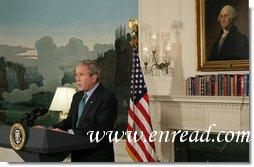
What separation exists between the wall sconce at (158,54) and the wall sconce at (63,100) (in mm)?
749

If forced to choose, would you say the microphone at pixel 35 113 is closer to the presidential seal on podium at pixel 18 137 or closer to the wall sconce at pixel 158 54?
the presidential seal on podium at pixel 18 137

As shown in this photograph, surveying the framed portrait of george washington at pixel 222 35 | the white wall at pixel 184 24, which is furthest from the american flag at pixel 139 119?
the framed portrait of george washington at pixel 222 35

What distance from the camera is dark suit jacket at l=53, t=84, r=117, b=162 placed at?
3.88 m

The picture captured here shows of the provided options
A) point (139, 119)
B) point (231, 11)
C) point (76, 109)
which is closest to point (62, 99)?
point (76, 109)

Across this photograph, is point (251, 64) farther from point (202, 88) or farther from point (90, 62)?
point (90, 62)

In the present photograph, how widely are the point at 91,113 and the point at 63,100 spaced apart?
44 centimetres

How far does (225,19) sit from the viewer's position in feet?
12.6

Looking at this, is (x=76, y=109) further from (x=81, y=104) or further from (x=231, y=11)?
(x=231, y=11)

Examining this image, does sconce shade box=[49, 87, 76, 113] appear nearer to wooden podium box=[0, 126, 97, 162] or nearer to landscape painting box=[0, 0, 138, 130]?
landscape painting box=[0, 0, 138, 130]

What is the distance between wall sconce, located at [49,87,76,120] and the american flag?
0.59m

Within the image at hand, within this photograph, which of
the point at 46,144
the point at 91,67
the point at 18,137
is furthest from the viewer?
the point at 91,67

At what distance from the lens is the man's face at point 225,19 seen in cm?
381

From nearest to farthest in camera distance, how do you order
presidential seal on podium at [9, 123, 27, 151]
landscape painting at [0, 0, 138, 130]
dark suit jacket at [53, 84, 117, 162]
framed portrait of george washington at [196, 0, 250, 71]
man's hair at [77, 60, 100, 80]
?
presidential seal on podium at [9, 123, 27, 151], framed portrait of george washington at [196, 0, 250, 71], dark suit jacket at [53, 84, 117, 162], man's hair at [77, 60, 100, 80], landscape painting at [0, 0, 138, 130]

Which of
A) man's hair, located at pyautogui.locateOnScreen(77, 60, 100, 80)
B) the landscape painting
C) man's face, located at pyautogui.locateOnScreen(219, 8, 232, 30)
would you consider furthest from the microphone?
man's face, located at pyautogui.locateOnScreen(219, 8, 232, 30)
